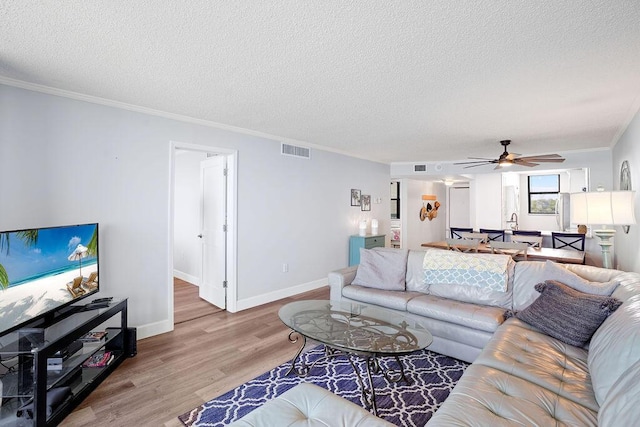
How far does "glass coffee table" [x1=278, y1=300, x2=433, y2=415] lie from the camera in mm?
2091

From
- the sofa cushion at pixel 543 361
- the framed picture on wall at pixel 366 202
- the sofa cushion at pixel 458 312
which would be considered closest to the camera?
the sofa cushion at pixel 543 361

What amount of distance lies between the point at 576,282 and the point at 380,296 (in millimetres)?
1658

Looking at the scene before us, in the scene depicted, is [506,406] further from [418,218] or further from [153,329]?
[418,218]

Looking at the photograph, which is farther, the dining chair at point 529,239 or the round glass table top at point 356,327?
the dining chair at point 529,239

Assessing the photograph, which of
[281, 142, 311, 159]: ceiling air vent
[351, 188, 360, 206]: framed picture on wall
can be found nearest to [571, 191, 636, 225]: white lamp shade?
[281, 142, 311, 159]: ceiling air vent

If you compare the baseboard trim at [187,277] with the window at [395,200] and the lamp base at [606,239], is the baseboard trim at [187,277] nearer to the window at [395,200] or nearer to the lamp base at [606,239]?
the window at [395,200]

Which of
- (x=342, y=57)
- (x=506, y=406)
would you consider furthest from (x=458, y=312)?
(x=342, y=57)

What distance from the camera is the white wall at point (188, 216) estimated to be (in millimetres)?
5450

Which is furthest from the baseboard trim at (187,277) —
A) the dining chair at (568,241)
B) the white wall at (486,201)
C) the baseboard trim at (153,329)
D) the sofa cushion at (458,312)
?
the white wall at (486,201)

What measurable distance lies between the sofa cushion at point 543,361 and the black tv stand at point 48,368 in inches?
104

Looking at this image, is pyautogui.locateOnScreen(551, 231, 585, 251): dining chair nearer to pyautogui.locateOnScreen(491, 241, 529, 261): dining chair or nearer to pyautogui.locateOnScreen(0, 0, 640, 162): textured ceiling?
pyautogui.locateOnScreen(491, 241, 529, 261): dining chair

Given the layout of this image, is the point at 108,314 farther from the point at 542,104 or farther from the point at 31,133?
the point at 542,104

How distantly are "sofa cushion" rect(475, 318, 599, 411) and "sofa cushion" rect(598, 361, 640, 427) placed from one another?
24 cm

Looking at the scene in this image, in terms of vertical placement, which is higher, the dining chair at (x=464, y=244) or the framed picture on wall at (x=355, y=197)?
the framed picture on wall at (x=355, y=197)
